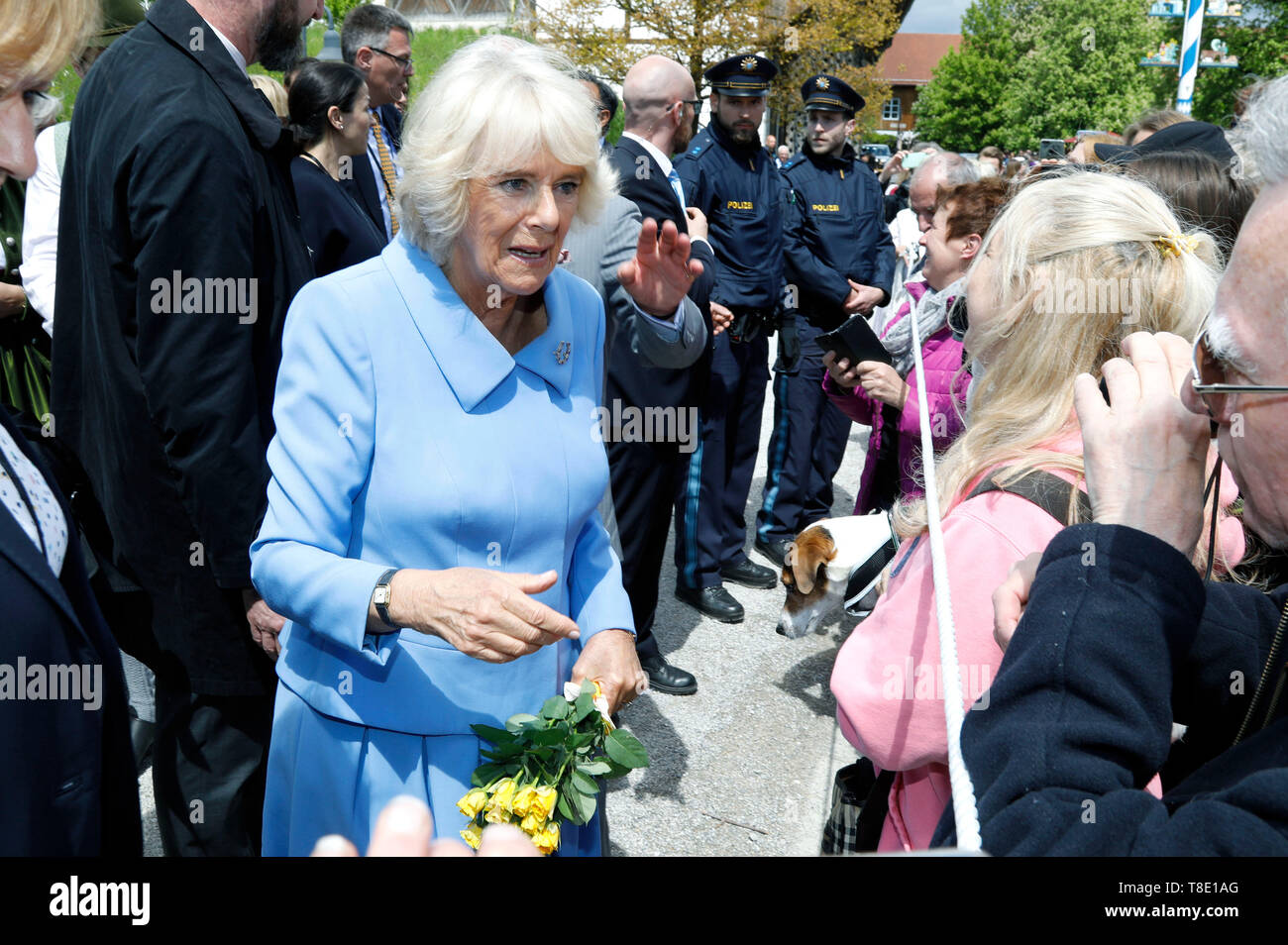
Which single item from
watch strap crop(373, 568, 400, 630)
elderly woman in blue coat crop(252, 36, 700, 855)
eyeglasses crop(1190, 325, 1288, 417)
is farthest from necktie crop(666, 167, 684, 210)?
eyeglasses crop(1190, 325, 1288, 417)

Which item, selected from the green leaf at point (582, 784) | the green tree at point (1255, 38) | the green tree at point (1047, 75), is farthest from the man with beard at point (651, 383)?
the green tree at point (1047, 75)

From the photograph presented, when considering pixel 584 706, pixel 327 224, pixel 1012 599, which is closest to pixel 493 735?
pixel 584 706

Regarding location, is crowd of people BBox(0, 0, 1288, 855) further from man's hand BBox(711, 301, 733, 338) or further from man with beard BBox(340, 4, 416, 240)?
man with beard BBox(340, 4, 416, 240)

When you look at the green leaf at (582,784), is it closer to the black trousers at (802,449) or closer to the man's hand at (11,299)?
the man's hand at (11,299)

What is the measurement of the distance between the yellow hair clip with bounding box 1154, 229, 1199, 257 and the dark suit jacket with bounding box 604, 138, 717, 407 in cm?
226

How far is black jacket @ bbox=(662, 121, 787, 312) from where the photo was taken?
18.2 feet

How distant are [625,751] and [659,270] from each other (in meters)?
1.52

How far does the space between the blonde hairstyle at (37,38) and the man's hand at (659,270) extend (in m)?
1.44

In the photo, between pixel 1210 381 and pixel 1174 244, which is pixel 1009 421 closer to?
pixel 1174 244

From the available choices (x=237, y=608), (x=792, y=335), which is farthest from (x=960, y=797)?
(x=792, y=335)

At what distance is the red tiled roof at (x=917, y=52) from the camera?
332ft

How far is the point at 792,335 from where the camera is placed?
5910mm

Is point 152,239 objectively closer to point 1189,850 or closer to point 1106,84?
point 1189,850

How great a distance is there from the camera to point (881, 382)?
347 cm
